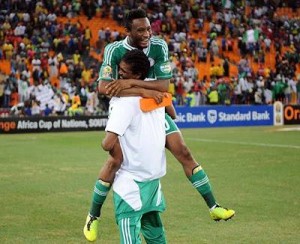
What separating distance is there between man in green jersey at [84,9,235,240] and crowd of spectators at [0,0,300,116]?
24210 mm

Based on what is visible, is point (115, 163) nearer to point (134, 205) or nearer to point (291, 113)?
point (134, 205)

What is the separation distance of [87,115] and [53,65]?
176 inches

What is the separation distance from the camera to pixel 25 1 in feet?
126

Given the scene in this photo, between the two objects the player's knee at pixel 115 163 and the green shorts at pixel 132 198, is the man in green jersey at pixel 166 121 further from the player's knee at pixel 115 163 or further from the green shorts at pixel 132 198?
the green shorts at pixel 132 198

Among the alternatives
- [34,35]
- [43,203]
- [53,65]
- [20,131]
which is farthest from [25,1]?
[43,203]

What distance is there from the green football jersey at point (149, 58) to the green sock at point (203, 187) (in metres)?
0.92

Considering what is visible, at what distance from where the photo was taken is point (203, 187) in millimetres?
6566

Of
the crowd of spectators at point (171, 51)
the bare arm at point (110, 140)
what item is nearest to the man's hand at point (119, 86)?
the bare arm at point (110, 140)

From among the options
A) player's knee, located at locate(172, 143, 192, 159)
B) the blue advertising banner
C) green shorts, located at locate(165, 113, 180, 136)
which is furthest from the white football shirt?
the blue advertising banner

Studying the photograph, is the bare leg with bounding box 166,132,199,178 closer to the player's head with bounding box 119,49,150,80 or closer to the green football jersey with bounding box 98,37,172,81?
the green football jersey with bounding box 98,37,172,81

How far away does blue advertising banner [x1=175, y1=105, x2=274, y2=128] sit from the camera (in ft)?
107

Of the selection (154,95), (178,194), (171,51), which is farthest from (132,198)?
(171,51)

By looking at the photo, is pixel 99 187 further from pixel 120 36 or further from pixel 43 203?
pixel 120 36

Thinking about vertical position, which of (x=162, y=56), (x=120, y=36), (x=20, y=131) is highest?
(x=162, y=56)
